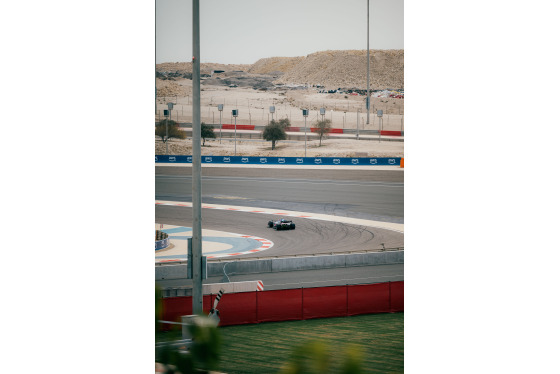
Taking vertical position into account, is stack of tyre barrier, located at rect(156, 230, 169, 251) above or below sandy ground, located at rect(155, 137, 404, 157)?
below

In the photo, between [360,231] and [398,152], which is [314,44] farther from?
[398,152]

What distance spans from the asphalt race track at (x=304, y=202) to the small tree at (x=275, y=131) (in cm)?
261

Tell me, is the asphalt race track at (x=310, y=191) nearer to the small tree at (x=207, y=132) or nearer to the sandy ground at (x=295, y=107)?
the small tree at (x=207, y=132)

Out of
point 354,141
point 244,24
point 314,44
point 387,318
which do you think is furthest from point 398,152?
point 387,318

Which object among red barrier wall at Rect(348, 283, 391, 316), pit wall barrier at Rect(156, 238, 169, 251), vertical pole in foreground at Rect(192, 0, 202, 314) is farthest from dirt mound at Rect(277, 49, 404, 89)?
vertical pole in foreground at Rect(192, 0, 202, 314)

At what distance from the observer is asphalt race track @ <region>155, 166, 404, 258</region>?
25.2m

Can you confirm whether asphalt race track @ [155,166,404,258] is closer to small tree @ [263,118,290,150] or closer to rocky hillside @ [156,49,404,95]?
small tree @ [263,118,290,150]

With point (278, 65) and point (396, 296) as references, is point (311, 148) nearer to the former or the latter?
point (278, 65)

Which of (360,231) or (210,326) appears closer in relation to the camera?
(210,326)

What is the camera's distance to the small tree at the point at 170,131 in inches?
877

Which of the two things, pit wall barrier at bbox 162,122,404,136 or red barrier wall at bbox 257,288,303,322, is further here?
pit wall barrier at bbox 162,122,404,136

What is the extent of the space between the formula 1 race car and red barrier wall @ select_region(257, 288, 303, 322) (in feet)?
45.1
